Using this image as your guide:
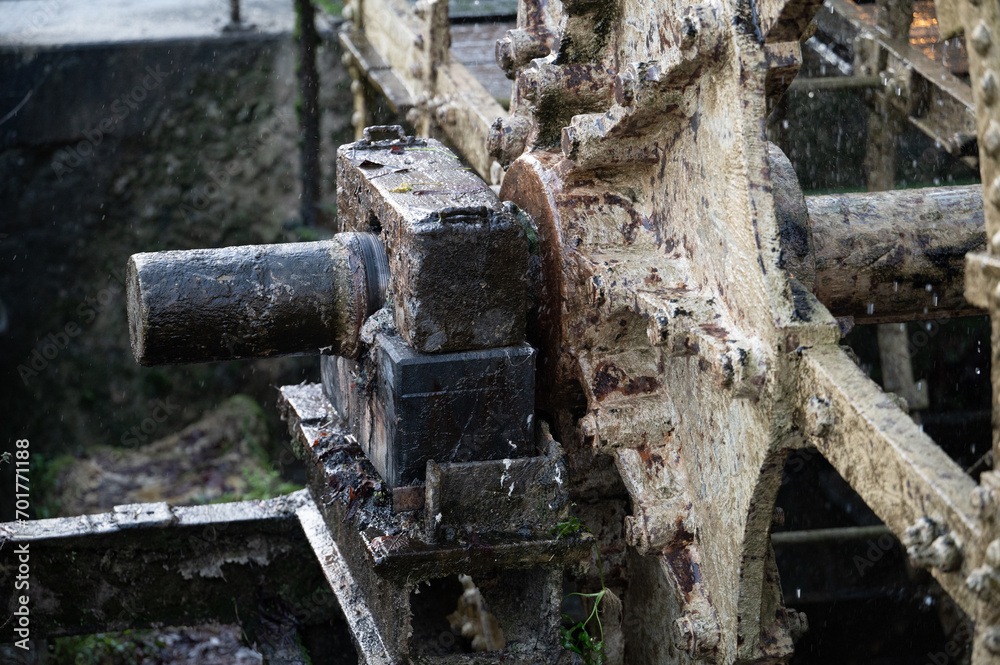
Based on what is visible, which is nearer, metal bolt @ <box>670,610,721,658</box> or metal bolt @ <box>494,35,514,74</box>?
metal bolt @ <box>670,610,721,658</box>

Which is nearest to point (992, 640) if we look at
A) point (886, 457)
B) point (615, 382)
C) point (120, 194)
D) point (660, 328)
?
point (886, 457)

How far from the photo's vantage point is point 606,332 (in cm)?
276

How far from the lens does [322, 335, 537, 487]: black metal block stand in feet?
8.41

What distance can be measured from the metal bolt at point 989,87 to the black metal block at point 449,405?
1.27m

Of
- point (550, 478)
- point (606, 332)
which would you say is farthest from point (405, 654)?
point (606, 332)

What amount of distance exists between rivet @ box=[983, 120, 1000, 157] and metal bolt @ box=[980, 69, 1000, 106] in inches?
1.4

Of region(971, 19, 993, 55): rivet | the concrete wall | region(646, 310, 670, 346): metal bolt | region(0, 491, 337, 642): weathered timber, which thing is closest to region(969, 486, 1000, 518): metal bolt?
region(971, 19, 993, 55): rivet

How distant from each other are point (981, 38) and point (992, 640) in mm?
969

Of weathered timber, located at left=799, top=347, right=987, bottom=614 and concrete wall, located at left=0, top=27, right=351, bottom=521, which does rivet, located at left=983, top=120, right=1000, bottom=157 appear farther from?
concrete wall, located at left=0, top=27, right=351, bottom=521

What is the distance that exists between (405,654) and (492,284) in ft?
3.37

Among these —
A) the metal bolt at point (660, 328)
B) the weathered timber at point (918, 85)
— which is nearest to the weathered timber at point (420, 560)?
the metal bolt at point (660, 328)

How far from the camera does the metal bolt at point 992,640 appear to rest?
1.67 meters

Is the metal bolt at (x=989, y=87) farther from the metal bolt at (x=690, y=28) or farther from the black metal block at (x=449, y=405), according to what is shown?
the black metal block at (x=449, y=405)

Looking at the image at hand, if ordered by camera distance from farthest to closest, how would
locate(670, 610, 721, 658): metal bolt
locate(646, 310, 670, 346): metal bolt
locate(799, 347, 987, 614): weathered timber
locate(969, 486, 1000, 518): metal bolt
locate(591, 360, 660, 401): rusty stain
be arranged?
locate(591, 360, 660, 401): rusty stain
locate(670, 610, 721, 658): metal bolt
locate(646, 310, 670, 346): metal bolt
locate(799, 347, 987, 614): weathered timber
locate(969, 486, 1000, 518): metal bolt
